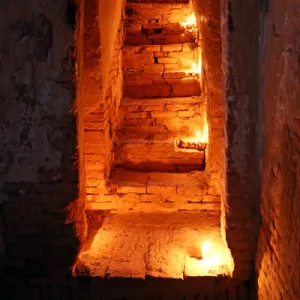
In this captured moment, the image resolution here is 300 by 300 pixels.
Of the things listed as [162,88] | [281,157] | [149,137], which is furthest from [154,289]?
[162,88]

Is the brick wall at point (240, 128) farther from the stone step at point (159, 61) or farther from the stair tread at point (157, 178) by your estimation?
the stone step at point (159, 61)

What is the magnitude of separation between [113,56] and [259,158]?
2762mm

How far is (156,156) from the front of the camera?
5246 millimetres

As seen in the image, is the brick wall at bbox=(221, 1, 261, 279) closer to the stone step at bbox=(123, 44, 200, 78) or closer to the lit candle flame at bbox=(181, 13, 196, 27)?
Result: the stone step at bbox=(123, 44, 200, 78)

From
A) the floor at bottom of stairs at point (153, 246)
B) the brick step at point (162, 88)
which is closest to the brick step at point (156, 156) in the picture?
the floor at bottom of stairs at point (153, 246)

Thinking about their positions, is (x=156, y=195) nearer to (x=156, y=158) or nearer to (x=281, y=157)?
(x=156, y=158)

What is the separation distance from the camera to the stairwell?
150 inches

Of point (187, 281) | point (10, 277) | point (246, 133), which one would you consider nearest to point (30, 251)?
point (10, 277)

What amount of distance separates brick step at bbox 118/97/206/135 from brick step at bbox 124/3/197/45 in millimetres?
925

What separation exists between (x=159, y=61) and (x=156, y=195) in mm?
1974

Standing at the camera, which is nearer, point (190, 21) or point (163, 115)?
point (163, 115)

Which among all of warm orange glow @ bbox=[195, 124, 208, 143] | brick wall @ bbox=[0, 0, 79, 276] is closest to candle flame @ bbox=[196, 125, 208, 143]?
warm orange glow @ bbox=[195, 124, 208, 143]

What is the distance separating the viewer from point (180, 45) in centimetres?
589

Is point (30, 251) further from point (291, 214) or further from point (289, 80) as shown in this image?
point (289, 80)
